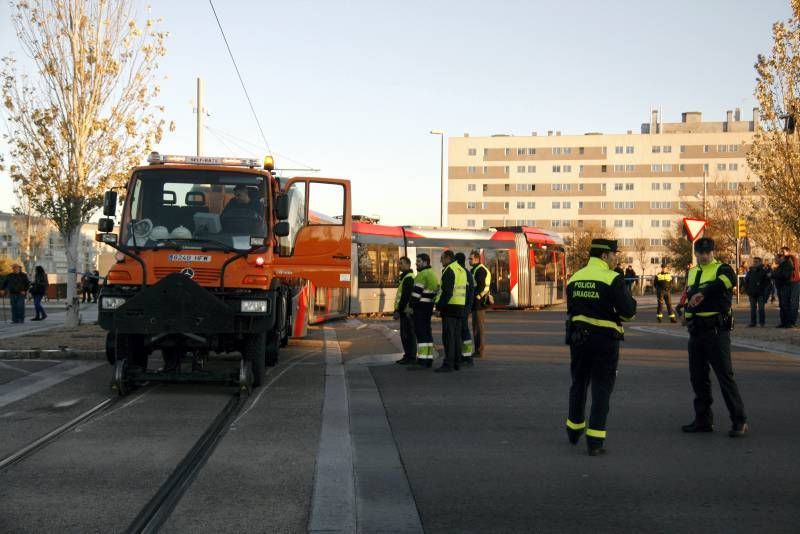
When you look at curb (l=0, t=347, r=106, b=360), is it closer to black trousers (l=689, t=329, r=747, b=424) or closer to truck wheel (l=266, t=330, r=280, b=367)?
truck wheel (l=266, t=330, r=280, b=367)

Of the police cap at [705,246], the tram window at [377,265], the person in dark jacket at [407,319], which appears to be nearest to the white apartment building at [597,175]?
the tram window at [377,265]

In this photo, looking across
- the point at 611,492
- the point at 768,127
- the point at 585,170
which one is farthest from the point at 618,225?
the point at 611,492

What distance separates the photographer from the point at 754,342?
20.6m

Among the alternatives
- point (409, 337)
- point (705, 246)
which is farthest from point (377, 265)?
point (705, 246)

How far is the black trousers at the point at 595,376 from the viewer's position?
27.6 feet

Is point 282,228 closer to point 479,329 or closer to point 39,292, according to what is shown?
point 479,329

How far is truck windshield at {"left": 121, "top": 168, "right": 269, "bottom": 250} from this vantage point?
13.0m

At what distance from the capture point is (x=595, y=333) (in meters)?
8.65

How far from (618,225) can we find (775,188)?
87601 millimetres

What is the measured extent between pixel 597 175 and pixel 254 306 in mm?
101142

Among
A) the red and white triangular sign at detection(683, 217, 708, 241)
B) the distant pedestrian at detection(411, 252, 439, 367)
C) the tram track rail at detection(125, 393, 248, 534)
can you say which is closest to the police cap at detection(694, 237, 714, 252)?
the tram track rail at detection(125, 393, 248, 534)

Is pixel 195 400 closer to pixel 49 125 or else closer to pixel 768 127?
pixel 49 125

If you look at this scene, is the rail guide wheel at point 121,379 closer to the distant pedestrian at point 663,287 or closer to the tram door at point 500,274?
the distant pedestrian at point 663,287

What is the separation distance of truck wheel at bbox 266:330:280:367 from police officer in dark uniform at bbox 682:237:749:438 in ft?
21.9
